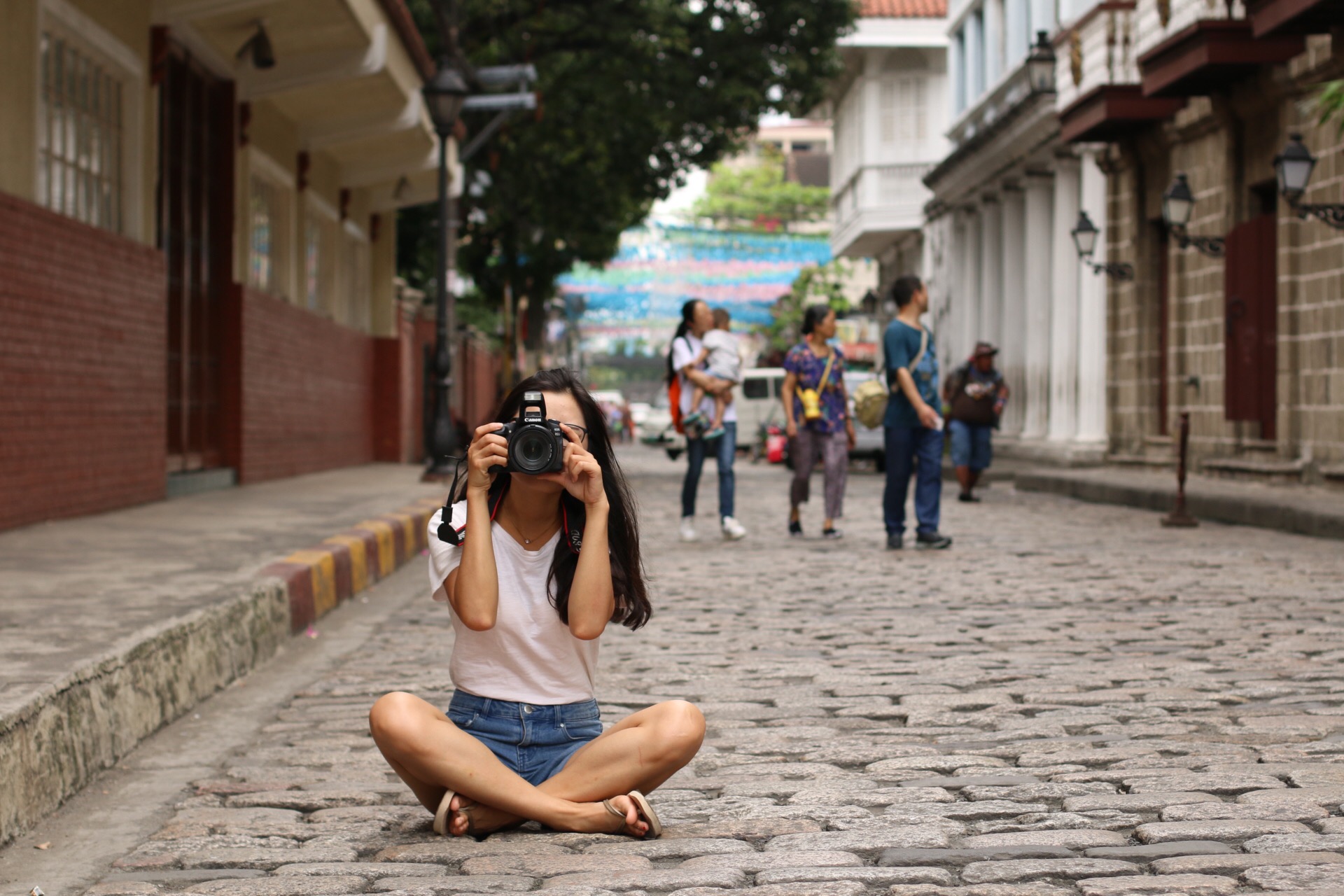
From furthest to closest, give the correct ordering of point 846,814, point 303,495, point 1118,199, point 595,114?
point 595,114
point 1118,199
point 303,495
point 846,814

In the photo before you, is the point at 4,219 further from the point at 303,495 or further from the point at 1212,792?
the point at 1212,792

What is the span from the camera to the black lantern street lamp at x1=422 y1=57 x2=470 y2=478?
16.5 metres

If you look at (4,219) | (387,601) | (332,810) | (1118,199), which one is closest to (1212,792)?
(332,810)

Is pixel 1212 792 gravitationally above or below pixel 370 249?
below

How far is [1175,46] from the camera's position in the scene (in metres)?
16.8

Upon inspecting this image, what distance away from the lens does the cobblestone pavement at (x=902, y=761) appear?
331 centimetres

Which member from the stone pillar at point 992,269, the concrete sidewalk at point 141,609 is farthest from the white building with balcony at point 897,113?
the concrete sidewalk at point 141,609

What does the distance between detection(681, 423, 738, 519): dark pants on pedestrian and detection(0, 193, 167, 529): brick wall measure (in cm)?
384

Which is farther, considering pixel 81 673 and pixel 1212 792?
pixel 81 673

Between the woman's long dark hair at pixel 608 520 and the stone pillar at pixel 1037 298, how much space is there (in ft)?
73.1

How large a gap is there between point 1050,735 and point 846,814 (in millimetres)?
1111

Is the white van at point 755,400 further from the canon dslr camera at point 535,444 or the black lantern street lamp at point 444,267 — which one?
the canon dslr camera at point 535,444

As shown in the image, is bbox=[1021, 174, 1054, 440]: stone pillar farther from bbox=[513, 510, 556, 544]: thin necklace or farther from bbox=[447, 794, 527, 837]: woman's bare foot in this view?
bbox=[447, 794, 527, 837]: woman's bare foot

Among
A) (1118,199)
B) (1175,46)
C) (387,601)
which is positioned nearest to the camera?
(387,601)
